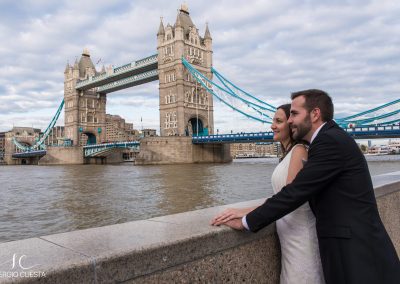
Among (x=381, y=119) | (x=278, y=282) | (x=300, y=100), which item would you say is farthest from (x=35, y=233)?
(x=381, y=119)

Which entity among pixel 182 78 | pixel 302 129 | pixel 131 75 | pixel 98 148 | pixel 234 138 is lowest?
pixel 302 129

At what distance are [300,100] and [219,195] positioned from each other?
387 inches

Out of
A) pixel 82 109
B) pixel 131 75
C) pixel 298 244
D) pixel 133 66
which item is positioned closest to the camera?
pixel 298 244

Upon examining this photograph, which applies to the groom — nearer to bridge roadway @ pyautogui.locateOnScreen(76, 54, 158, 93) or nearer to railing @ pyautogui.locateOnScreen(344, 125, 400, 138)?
railing @ pyautogui.locateOnScreen(344, 125, 400, 138)

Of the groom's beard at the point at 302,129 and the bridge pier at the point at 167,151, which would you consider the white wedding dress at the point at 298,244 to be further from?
the bridge pier at the point at 167,151

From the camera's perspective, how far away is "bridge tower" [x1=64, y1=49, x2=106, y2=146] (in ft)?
194

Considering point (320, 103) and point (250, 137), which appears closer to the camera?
point (320, 103)

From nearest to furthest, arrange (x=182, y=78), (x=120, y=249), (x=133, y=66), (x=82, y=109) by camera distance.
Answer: (x=120, y=249), (x=182, y=78), (x=133, y=66), (x=82, y=109)

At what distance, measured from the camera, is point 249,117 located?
45.8 m

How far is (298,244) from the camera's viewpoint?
180 centimetres

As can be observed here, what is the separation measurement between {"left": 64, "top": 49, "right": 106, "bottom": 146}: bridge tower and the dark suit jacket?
59.7 m

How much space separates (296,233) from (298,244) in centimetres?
5

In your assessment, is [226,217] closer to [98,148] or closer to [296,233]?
[296,233]

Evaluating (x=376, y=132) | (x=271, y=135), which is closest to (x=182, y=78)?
(x=271, y=135)
